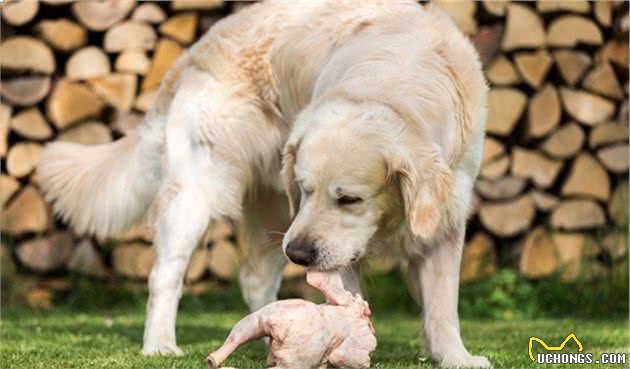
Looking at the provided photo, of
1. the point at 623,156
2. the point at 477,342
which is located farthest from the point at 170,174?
the point at 623,156

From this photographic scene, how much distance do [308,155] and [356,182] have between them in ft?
0.51

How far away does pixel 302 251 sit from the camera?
3.12 m

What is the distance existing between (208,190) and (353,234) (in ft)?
3.20

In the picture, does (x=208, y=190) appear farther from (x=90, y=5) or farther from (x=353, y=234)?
(x=90, y=5)

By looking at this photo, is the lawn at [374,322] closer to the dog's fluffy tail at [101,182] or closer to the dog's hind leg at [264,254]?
the dog's hind leg at [264,254]

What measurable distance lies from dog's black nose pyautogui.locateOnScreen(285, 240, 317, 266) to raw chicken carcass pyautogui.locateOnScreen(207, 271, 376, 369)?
141 millimetres

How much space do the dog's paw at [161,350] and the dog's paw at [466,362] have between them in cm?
90

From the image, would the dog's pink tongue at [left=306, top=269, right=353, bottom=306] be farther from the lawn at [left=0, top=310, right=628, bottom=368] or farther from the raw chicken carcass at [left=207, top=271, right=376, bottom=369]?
the lawn at [left=0, top=310, right=628, bottom=368]

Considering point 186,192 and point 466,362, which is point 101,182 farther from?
point 466,362

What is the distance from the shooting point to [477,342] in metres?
4.36

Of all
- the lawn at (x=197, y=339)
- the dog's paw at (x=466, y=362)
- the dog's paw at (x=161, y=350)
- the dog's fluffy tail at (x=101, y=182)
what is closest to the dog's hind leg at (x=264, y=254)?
the lawn at (x=197, y=339)

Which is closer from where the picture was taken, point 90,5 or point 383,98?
point 383,98

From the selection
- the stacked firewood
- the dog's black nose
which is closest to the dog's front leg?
the dog's black nose

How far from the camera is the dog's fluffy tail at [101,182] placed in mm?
4312
